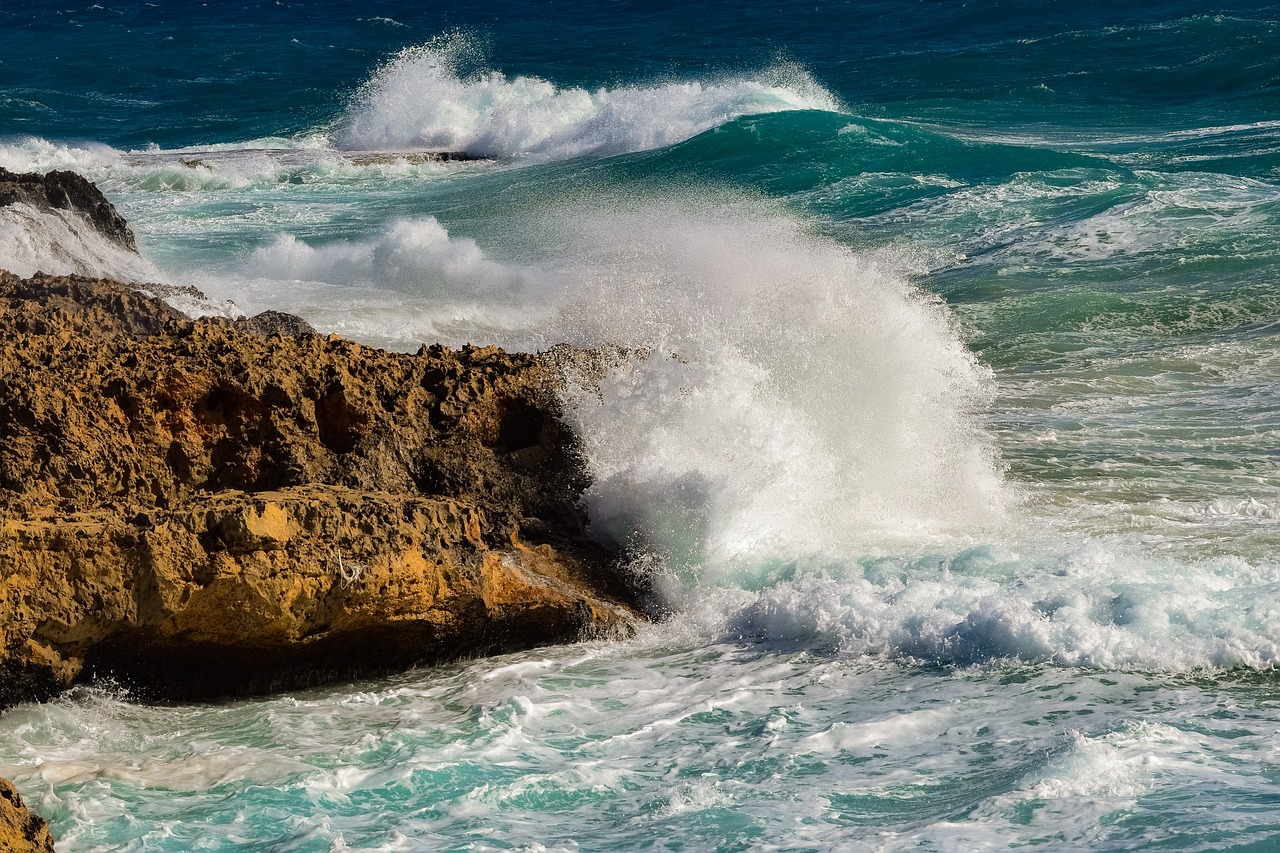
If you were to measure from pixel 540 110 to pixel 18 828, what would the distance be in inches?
1036

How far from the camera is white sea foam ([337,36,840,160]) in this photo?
26.5m

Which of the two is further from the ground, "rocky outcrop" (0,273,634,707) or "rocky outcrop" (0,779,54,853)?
"rocky outcrop" (0,273,634,707)

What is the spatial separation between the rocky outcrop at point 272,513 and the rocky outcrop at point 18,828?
1202mm

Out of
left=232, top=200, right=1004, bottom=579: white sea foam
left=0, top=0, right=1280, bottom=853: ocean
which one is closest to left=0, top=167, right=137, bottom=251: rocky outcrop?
left=0, top=0, right=1280, bottom=853: ocean

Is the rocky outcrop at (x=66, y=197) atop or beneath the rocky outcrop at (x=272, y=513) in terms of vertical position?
atop

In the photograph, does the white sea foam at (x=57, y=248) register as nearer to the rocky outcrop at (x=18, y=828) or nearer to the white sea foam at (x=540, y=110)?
the rocky outcrop at (x=18, y=828)

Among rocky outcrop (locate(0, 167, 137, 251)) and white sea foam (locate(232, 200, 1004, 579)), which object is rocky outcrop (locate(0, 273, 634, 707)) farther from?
rocky outcrop (locate(0, 167, 137, 251))

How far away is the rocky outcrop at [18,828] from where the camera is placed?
11.4ft

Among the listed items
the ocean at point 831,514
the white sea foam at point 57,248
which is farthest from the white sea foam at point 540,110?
the white sea foam at point 57,248

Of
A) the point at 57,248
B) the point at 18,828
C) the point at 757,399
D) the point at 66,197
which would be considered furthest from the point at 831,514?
the point at 66,197

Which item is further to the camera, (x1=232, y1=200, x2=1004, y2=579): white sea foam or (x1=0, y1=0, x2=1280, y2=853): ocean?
(x1=232, y1=200, x2=1004, y2=579): white sea foam

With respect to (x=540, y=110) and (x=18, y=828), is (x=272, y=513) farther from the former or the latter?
(x=540, y=110)

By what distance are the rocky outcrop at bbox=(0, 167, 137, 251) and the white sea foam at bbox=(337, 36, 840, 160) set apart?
14399 millimetres

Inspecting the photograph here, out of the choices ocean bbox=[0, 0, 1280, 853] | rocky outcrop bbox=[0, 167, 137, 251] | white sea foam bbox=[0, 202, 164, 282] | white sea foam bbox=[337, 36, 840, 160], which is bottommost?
ocean bbox=[0, 0, 1280, 853]
